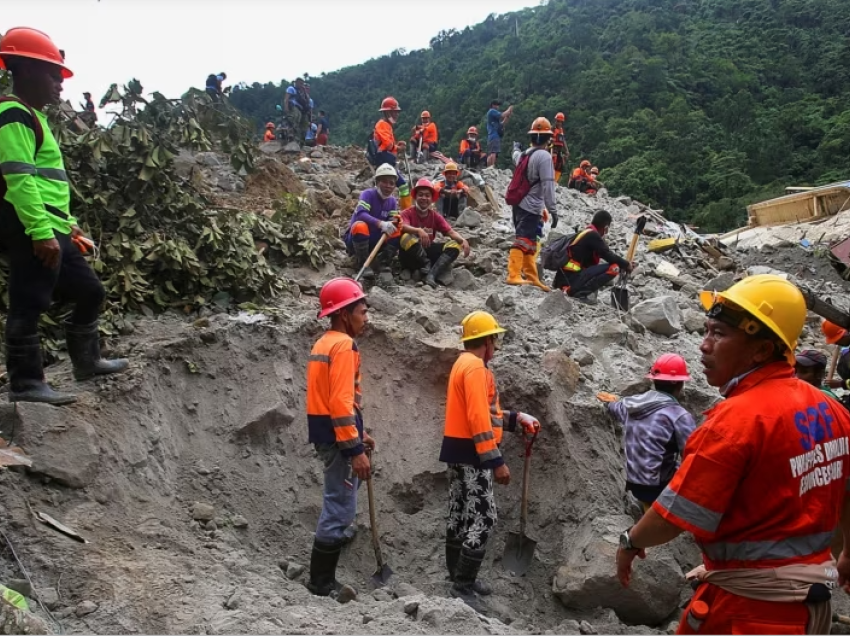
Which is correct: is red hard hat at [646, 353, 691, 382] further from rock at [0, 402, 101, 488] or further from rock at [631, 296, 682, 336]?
rock at [0, 402, 101, 488]

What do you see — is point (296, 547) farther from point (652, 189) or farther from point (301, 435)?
point (652, 189)

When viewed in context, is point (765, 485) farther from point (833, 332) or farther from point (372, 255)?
point (372, 255)

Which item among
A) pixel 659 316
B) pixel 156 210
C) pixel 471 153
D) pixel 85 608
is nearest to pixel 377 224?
pixel 156 210

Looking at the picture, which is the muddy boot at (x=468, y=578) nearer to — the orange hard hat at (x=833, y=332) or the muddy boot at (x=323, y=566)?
the muddy boot at (x=323, y=566)

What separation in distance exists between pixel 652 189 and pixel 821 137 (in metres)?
10.1

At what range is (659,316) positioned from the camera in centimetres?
677

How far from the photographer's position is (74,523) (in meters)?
3.24

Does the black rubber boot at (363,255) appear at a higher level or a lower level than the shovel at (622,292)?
higher

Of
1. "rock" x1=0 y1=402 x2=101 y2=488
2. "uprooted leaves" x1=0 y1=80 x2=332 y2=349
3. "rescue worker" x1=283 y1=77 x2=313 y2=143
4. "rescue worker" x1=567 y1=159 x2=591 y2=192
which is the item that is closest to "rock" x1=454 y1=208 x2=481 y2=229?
"uprooted leaves" x1=0 y1=80 x2=332 y2=349

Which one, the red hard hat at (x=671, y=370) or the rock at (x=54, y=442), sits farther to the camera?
the red hard hat at (x=671, y=370)

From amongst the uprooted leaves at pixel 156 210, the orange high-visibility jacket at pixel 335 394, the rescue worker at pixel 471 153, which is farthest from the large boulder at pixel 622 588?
the rescue worker at pixel 471 153

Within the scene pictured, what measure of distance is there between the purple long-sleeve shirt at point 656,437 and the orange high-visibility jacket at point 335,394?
6.12 feet

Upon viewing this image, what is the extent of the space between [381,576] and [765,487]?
9.74ft

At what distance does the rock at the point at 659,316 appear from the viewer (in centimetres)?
677
